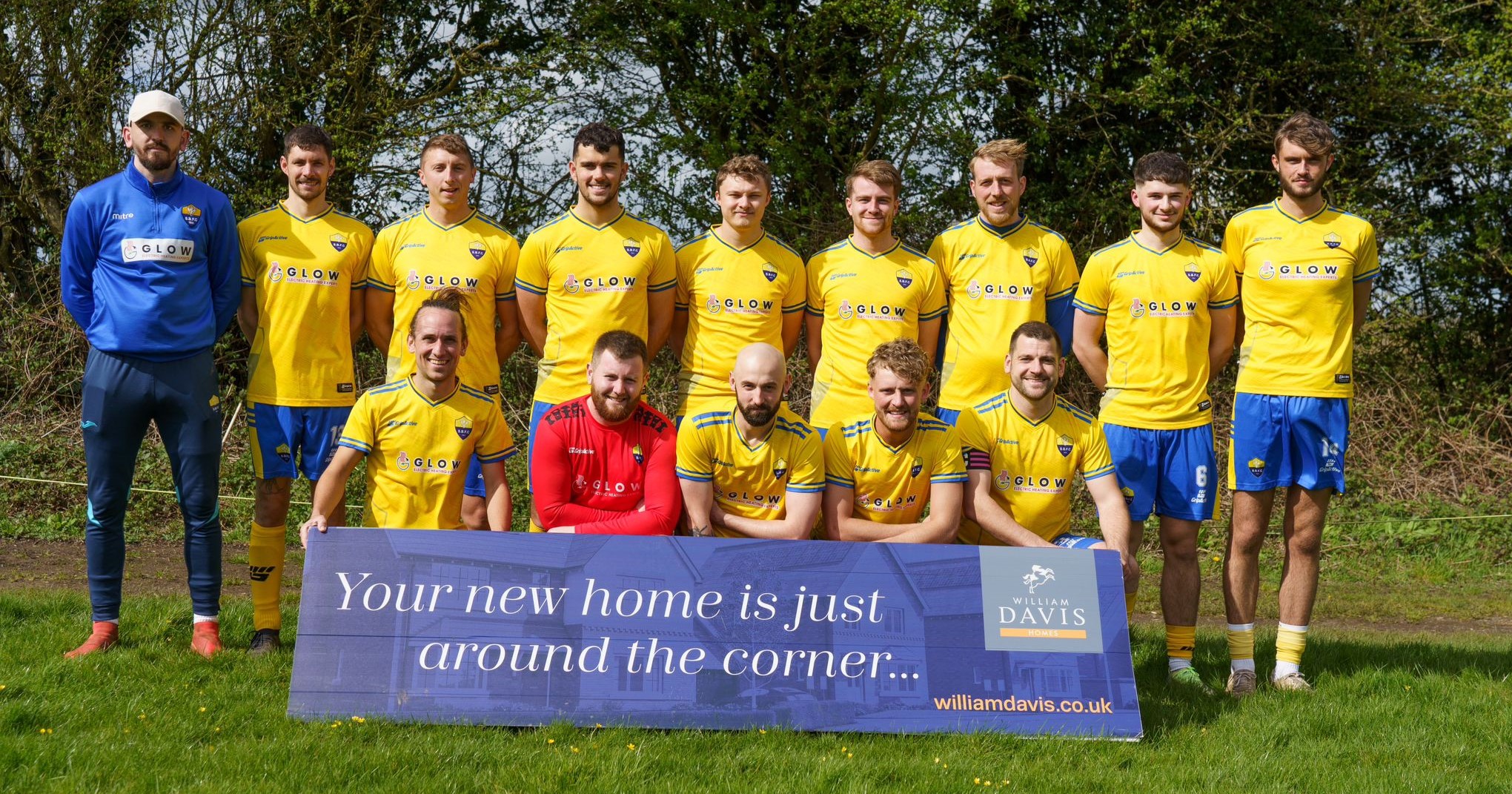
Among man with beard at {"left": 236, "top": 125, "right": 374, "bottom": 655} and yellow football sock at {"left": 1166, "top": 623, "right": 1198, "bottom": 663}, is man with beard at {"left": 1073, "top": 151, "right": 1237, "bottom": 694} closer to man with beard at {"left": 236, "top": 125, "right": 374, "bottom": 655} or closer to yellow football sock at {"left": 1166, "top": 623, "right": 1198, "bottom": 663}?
yellow football sock at {"left": 1166, "top": 623, "right": 1198, "bottom": 663}

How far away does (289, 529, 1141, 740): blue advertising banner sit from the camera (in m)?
4.19

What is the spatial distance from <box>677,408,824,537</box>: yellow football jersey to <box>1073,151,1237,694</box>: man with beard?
60.2 inches

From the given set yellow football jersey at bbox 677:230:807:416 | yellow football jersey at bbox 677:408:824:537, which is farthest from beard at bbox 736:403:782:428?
yellow football jersey at bbox 677:230:807:416

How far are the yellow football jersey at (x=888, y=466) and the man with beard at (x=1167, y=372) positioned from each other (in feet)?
3.16

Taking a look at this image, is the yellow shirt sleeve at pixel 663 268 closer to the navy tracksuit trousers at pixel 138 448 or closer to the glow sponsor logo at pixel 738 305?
the glow sponsor logo at pixel 738 305

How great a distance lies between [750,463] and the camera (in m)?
4.94

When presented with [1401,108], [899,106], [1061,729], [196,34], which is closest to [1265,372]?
[1061,729]

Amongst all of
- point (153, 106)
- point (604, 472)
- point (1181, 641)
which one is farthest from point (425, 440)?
point (1181, 641)

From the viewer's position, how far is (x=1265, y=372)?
5.41m

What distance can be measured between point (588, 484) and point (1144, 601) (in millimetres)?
4618

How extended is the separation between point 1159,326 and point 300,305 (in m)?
3.95

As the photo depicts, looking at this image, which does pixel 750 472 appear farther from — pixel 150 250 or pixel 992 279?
pixel 150 250

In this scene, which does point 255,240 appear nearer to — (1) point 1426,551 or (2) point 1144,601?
(2) point 1144,601

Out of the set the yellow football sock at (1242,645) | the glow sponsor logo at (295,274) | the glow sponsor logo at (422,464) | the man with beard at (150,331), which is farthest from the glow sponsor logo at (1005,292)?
the man with beard at (150,331)
